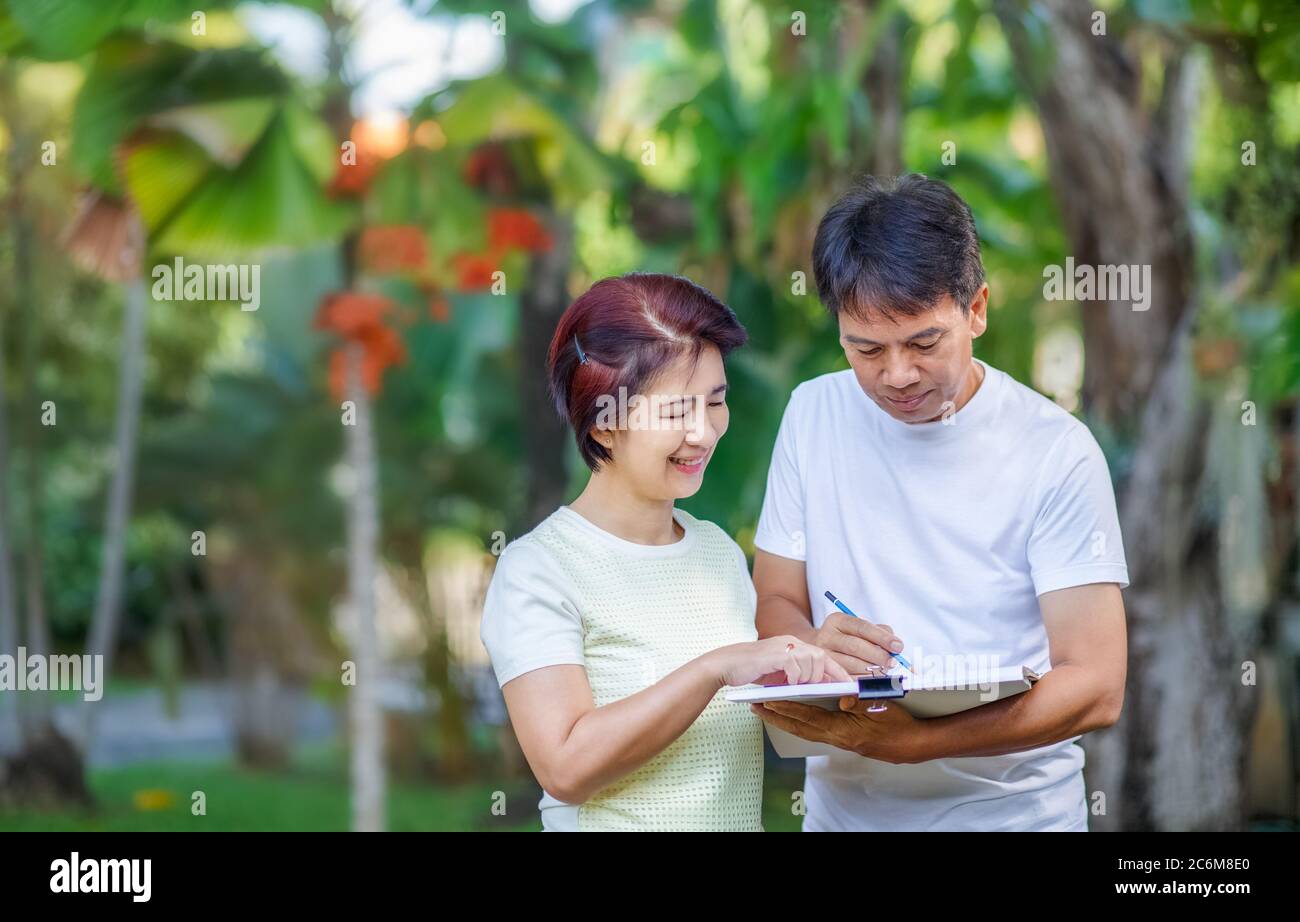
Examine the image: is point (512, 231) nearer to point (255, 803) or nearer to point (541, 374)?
point (541, 374)

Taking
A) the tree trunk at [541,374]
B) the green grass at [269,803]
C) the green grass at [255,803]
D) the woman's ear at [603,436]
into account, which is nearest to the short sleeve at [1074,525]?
the woman's ear at [603,436]

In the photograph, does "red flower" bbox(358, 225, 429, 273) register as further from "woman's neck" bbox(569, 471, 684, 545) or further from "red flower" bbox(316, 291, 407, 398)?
"woman's neck" bbox(569, 471, 684, 545)

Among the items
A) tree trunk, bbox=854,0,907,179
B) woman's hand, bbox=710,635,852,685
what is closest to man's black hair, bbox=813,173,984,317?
woman's hand, bbox=710,635,852,685

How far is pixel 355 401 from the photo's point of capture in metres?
5.17

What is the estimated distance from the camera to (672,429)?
1.72 meters

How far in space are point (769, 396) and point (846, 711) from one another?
3.32 metres

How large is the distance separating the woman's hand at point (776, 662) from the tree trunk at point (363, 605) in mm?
3763

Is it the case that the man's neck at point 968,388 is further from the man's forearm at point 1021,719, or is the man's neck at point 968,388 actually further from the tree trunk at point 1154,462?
the tree trunk at point 1154,462

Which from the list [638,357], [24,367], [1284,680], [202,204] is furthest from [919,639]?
[24,367]

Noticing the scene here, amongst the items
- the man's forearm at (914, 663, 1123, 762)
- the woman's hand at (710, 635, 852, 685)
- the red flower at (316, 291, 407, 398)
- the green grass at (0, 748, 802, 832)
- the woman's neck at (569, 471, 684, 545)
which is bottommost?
the green grass at (0, 748, 802, 832)

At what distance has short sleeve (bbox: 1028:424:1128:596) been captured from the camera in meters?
1.79

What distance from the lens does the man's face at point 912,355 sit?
1.79m

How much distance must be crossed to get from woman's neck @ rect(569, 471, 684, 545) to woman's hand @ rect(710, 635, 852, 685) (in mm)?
237

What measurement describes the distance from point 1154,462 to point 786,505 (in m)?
2.81
